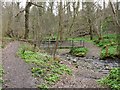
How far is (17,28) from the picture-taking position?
16984 mm

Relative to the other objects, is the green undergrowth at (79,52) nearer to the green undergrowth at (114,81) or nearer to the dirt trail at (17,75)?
the dirt trail at (17,75)

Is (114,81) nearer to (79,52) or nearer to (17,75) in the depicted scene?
(17,75)

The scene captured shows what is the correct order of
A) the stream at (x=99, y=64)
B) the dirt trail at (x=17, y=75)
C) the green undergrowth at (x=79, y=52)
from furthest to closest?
the green undergrowth at (x=79, y=52) → the stream at (x=99, y=64) → the dirt trail at (x=17, y=75)

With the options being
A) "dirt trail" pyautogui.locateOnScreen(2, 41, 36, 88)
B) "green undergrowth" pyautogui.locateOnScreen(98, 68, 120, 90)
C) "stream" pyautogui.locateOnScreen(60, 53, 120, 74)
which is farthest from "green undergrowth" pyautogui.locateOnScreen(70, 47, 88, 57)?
"green undergrowth" pyautogui.locateOnScreen(98, 68, 120, 90)

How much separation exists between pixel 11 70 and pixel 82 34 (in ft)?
56.8

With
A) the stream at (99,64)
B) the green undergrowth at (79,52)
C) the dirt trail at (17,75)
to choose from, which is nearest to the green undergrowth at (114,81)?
the dirt trail at (17,75)

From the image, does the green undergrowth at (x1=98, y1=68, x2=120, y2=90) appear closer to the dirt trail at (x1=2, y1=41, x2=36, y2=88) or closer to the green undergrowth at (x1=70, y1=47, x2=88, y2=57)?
the dirt trail at (x1=2, y1=41, x2=36, y2=88)

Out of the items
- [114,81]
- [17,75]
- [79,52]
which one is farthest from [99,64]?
[17,75]

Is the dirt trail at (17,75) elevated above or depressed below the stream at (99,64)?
above

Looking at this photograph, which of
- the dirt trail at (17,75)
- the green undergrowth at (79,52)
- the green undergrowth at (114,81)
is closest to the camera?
the dirt trail at (17,75)

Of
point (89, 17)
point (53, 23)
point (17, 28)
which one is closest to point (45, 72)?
point (53, 23)

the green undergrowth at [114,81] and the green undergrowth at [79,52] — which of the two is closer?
the green undergrowth at [114,81]

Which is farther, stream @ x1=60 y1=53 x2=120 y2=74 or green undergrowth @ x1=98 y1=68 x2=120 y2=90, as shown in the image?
stream @ x1=60 y1=53 x2=120 y2=74

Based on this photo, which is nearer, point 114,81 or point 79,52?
point 114,81
